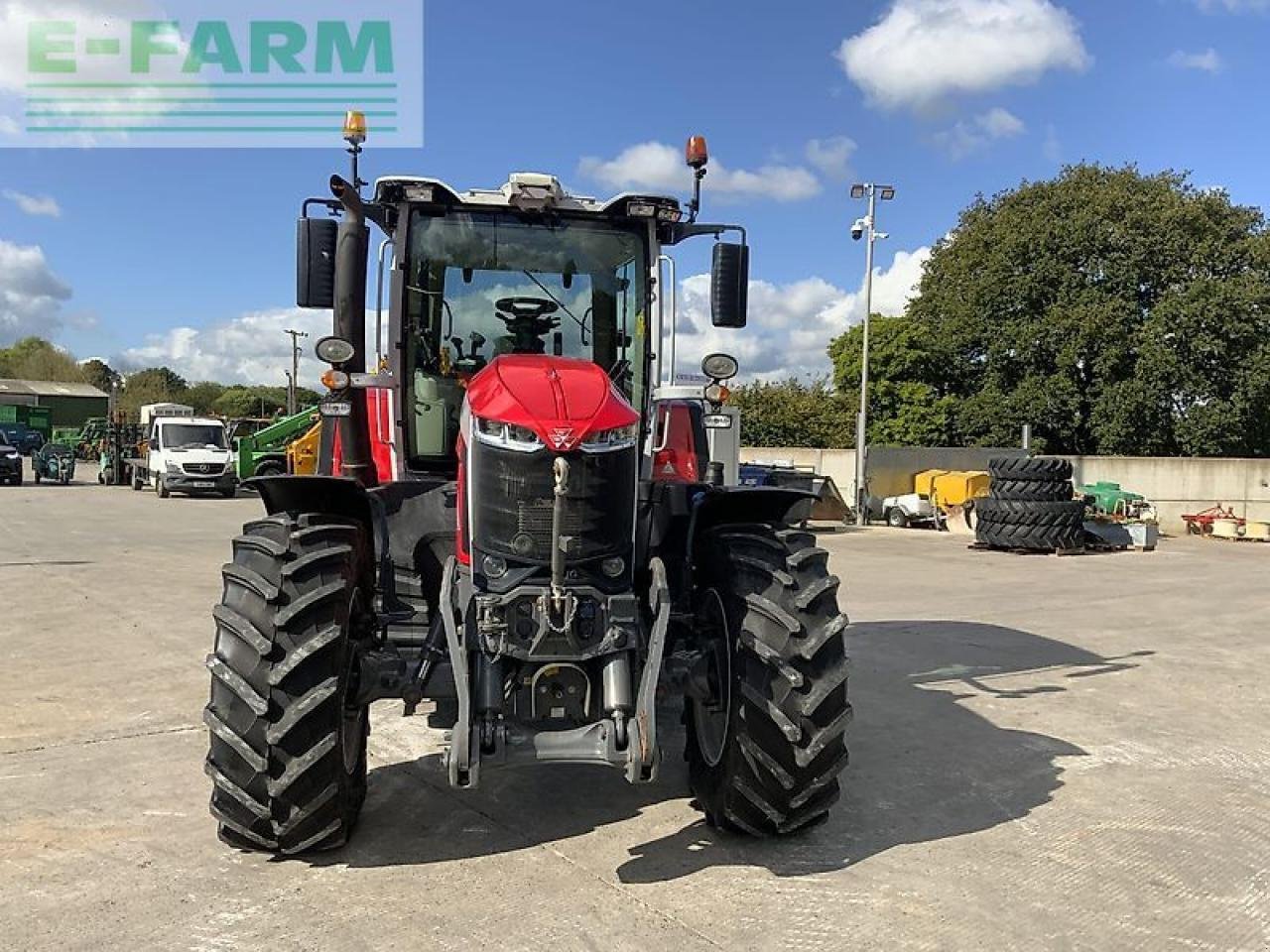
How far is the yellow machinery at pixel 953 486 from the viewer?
23.2 metres

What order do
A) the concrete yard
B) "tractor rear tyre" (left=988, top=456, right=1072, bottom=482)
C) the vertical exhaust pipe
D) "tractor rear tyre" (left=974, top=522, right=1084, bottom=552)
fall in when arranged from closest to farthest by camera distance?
the concrete yard < the vertical exhaust pipe < "tractor rear tyre" (left=974, top=522, right=1084, bottom=552) < "tractor rear tyre" (left=988, top=456, right=1072, bottom=482)

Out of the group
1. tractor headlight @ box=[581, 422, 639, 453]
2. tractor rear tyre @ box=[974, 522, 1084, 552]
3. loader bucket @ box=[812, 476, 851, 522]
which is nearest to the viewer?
tractor headlight @ box=[581, 422, 639, 453]

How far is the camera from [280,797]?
149 inches

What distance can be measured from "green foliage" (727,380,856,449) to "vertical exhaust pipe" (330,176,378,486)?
32.1m

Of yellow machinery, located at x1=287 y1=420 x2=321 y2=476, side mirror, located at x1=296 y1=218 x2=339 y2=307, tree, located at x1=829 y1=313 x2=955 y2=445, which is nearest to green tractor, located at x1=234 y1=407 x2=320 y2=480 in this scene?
yellow machinery, located at x1=287 y1=420 x2=321 y2=476

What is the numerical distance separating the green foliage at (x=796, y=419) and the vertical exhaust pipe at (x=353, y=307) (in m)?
32.1

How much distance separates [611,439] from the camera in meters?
4.06

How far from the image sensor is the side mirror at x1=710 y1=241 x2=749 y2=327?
5242 millimetres

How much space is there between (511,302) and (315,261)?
96 cm

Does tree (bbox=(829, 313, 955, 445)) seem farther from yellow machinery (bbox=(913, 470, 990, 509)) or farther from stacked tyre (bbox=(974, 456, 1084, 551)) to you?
stacked tyre (bbox=(974, 456, 1084, 551))

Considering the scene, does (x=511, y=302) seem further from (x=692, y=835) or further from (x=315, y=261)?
(x=692, y=835)

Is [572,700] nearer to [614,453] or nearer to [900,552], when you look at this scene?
[614,453]

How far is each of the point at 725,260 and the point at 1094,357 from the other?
30480 millimetres

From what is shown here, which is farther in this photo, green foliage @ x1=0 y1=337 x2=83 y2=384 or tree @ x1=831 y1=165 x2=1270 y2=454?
green foliage @ x1=0 y1=337 x2=83 y2=384
